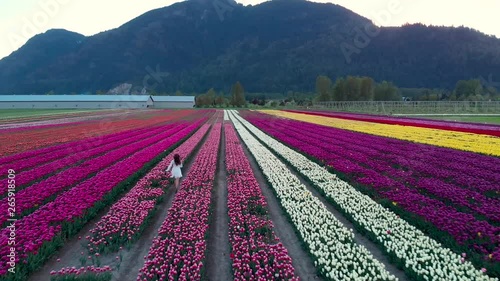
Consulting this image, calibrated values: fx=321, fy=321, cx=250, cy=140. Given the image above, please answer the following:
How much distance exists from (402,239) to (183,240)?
234 inches

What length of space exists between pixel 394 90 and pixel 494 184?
134865 millimetres

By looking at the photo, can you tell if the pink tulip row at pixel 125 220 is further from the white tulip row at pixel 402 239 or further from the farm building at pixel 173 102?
the farm building at pixel 173 102

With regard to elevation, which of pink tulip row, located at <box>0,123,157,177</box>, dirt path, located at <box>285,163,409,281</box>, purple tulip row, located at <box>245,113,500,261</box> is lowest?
dirt path, located at <box>285,163,409,281</box>

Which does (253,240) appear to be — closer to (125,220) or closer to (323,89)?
(125,220)

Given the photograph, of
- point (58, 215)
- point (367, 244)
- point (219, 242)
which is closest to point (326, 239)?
point (367, 244)

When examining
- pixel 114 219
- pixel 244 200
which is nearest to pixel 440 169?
pixel 244 200

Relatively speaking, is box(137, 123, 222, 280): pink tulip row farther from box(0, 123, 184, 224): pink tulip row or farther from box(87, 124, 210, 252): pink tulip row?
box(0, 123, 184, 224): pink tulip row

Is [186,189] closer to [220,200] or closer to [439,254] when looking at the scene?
[220,200]

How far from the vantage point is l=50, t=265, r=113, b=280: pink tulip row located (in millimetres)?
7191

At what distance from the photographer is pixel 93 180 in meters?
13.8

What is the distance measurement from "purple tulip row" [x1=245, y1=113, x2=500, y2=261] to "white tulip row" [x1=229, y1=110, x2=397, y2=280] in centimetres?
262

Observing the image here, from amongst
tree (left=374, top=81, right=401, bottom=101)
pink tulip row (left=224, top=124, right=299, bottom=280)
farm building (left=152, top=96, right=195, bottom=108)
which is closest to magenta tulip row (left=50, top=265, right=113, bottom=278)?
pink tulip row (left=224, top=124, right=299, bottom=280)

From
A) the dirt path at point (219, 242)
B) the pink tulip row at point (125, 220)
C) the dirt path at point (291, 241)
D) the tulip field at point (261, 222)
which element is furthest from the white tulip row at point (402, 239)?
the pink tulip row at point (125, 220)

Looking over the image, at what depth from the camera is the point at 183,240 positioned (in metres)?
8.81
